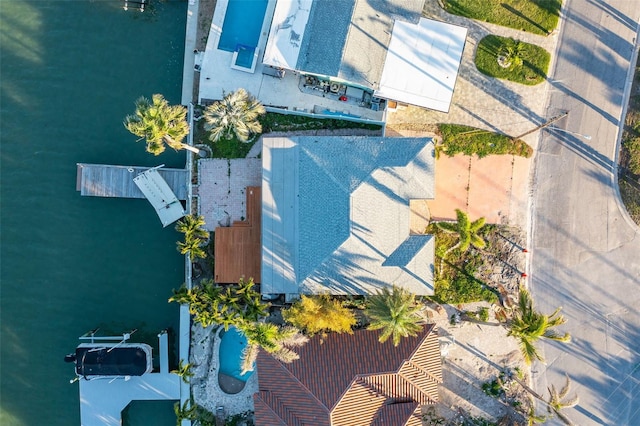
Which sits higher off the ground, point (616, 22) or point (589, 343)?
point (616, 22)

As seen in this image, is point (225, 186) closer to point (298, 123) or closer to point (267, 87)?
point (298, 123)

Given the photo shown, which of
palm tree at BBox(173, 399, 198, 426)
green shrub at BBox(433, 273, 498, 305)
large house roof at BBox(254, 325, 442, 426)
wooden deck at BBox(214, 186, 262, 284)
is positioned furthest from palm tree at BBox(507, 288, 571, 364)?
palm tree at BBox(173, 399, 198, 426)

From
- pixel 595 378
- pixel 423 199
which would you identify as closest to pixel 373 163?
pixel 423 199

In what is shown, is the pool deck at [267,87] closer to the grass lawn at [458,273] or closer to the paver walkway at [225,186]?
the paver walkway at [225,186]

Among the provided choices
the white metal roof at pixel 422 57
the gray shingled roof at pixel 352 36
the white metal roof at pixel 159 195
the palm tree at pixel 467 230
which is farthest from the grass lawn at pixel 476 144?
the white metal roof at pixel 159 195

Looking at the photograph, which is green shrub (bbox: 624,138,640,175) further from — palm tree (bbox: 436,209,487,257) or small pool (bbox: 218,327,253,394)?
small pool (bbox: 218,327,253,394)

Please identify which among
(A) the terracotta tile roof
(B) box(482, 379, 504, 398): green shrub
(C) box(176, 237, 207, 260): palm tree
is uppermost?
(C) box(176, 237, 207, 260): palm tree

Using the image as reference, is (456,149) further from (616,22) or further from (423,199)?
(616,22)
